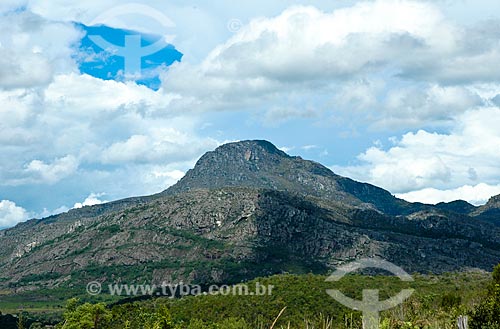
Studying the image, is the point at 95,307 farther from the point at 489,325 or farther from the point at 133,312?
the point at 489,325

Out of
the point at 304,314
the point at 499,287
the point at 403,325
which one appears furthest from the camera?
the point at 304,314

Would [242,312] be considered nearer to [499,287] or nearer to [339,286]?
[339,286]

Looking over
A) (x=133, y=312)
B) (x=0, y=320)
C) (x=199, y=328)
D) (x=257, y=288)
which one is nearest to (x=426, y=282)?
(x=257, y=288)

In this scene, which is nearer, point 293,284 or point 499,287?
point 499,287

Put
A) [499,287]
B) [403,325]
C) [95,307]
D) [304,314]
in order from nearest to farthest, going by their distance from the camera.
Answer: [403,325] → [499,287] → [95,307] → [304,314]

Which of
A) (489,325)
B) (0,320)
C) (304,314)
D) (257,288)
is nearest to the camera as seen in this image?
(489,325)

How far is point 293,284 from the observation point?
195m

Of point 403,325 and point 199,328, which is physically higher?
point 403,325

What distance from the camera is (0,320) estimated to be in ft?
473

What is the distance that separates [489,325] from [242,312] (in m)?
121

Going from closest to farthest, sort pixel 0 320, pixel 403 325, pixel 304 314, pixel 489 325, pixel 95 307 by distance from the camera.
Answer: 1. pixel 403 325
2. pixel 489 325
3. pixel 95 307
4. pixel 0 320
5. pixel 304 314

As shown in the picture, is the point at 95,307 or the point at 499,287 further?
the point at 95,307

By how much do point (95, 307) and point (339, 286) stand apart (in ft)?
395

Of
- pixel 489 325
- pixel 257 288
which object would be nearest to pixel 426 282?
pixel 257 288
